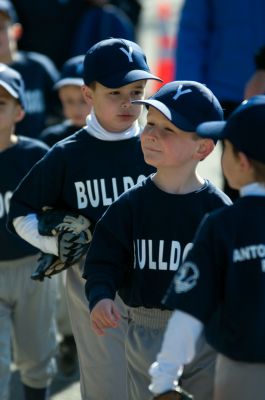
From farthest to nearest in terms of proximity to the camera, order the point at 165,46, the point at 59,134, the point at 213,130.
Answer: the point at 165,46
the point at 59,134
the point at 213,130

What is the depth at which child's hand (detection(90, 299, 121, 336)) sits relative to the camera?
3363 millimetres

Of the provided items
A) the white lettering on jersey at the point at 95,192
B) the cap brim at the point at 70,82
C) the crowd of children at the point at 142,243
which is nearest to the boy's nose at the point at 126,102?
the crowd of children at the point at 142,243

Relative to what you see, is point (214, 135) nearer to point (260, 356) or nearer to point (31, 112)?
point (260, 356)

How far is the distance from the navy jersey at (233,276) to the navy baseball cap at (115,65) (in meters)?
1.21

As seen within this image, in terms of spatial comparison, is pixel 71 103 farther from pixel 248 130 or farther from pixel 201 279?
pixel 201 279

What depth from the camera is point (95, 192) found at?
13.5 feet

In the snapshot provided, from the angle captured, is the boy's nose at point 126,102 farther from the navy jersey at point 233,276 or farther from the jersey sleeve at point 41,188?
the navy jersey at point 233,276

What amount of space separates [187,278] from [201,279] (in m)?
0.05

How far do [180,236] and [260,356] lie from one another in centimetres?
68

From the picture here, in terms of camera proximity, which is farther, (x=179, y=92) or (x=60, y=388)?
(x=60, y=388)

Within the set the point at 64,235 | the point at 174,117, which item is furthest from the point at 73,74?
the point at 174,117

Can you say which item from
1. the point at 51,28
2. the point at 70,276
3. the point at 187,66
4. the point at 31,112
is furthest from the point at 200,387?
the point at 51,28

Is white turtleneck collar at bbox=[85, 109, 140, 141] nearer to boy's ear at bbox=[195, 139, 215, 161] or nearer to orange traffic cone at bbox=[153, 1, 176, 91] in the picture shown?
boy's ear at bbox=[195, 139, 215, 161]

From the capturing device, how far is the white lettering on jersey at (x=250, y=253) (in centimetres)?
298
